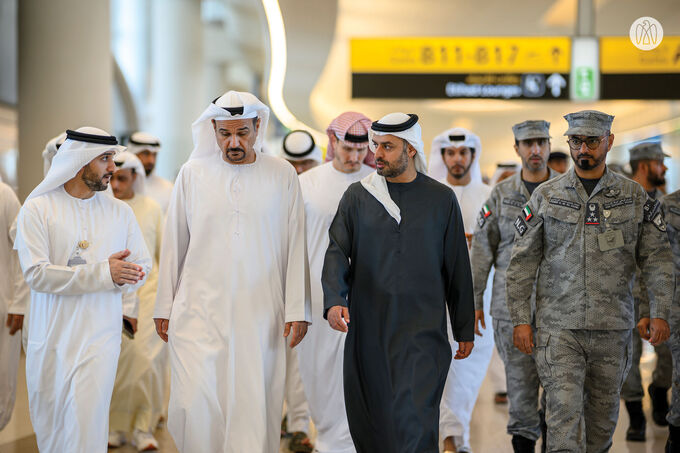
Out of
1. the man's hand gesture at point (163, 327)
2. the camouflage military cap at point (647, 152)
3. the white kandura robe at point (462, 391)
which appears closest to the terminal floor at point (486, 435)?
the white kandura robe at point (462, 391)

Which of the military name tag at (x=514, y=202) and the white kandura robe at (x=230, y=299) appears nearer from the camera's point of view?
the white kandura robe at (x=230, y=299)

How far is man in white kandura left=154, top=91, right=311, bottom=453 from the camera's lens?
388cm

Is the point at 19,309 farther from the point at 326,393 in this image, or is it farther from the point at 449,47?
the point at 449,47

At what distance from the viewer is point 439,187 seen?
3.83 metres

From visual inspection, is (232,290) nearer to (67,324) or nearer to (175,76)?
(67,324)

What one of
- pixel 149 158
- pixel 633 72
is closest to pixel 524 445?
pixel 149 158

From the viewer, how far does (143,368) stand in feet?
17.5

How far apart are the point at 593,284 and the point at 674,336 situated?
1249mm

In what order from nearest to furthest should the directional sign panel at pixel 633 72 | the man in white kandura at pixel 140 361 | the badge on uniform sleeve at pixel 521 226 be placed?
1. the badge on uniform sleeve at pixel 521 226
2. the man in white kandura at pixel 140 361
3. the directional sign panel at pixel 633 72

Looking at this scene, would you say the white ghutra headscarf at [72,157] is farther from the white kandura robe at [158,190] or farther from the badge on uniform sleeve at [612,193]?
the badge on uniform sleeve at [612,193]

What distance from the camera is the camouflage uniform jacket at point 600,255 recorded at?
3799 mm

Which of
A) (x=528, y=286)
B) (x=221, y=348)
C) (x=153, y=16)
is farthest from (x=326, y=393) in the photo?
(x=153, y=16)

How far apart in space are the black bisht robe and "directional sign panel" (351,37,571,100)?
5.41 m

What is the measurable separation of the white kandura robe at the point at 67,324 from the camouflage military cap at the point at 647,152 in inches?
144
